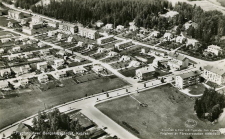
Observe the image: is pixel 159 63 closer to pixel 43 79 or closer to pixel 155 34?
pixel 155 34

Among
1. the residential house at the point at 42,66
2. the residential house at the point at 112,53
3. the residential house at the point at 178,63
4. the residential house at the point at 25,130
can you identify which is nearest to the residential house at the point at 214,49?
the residential house at the point at 178,63

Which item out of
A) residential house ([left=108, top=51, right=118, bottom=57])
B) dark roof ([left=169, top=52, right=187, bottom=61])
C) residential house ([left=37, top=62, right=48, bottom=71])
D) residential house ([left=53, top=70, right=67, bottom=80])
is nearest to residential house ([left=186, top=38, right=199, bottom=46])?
dark roof ([left=169, top=52, right=187, bottom=61])

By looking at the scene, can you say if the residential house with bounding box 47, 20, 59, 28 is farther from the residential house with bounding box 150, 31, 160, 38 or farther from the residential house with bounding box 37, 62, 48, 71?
the residential house with bounding box 37, 62, 48, 71

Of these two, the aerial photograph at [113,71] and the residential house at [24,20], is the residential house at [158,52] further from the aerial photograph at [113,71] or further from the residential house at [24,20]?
the residential house at [24,20]

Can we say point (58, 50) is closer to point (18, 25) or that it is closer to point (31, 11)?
point (18, 25)

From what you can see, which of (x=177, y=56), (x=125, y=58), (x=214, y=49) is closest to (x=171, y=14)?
(x=214, y=49)

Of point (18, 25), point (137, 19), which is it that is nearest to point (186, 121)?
point (137, 19)
